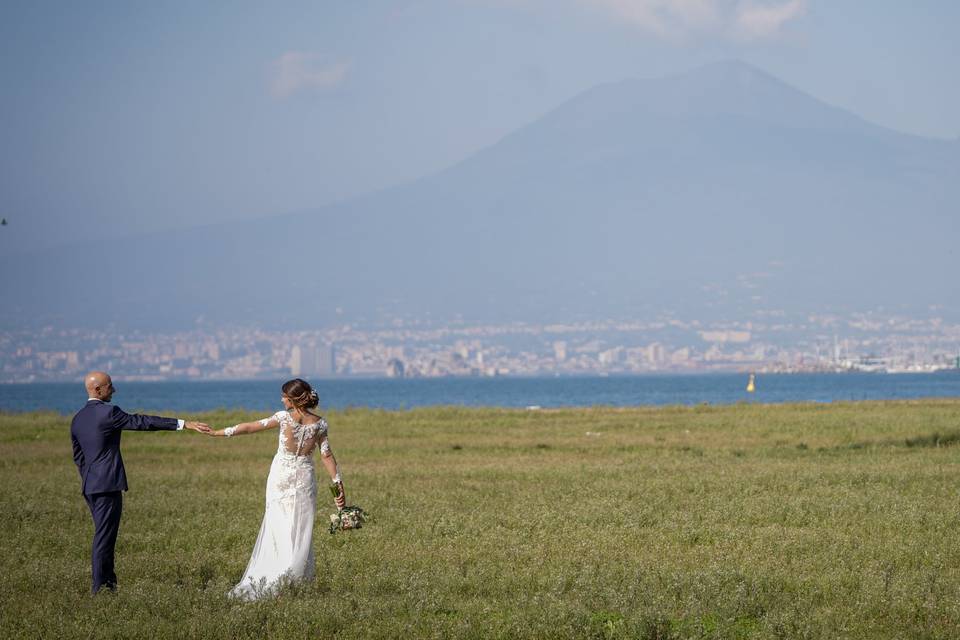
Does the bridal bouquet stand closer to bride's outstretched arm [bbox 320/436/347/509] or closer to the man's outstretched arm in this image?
bride's outstretched arm [bbox 320/436/347/509]

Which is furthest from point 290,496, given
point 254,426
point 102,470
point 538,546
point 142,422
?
point 538,546

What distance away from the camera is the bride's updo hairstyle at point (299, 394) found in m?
13.9

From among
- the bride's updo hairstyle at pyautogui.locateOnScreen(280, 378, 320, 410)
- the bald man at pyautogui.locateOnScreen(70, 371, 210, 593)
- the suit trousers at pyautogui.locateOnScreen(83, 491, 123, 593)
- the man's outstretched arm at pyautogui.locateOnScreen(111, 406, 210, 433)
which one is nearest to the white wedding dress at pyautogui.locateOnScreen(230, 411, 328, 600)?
the bride's updo hairstyle at pyautogui.locateOnScreen(280, 378, 320, 410)

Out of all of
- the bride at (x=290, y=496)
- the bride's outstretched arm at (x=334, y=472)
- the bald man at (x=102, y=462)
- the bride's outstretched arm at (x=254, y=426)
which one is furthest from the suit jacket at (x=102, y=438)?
the bride's outstretched arm at (x=334, y=472)

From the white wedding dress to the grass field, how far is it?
0.35 metres

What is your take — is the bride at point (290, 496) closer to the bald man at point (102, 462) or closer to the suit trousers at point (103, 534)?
the bald man at point (102, 462)

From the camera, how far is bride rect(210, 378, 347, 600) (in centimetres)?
1381

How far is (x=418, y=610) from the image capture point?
12656 mm

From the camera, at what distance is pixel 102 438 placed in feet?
46.0

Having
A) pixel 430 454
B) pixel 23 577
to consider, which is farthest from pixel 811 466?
pixel 23 577

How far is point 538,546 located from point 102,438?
5866 mm

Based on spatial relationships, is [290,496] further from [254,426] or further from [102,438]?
[102,438]

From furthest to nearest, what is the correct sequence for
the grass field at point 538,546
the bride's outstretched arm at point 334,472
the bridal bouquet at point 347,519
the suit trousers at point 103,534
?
the bride's outstretched arm at point 334,472, the suit trousers at point 103,534, the bridal bouquet at point 347,519, the grass field at point 538,546

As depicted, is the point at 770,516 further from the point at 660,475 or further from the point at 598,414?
the point at 598,414
